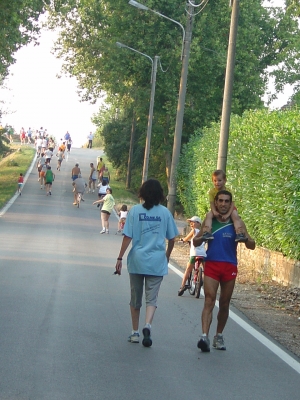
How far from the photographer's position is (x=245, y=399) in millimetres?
7141

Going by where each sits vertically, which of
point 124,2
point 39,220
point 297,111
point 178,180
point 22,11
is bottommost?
point 39,220

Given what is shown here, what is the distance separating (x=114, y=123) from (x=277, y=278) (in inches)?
1899

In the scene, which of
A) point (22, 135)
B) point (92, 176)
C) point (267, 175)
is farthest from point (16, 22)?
point (22, 135)

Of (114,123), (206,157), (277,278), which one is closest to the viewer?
(277,278)

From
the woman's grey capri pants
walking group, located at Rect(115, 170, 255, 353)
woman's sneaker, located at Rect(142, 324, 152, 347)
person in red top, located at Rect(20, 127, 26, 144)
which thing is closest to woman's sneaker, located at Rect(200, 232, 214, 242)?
walking group, located at Rect(115, 170, 255, 353)

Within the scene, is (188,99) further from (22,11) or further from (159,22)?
(22,11)

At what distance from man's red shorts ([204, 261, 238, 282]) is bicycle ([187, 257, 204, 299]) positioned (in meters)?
4.37

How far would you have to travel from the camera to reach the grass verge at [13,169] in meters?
46.1

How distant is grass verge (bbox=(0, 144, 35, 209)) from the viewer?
151 ft

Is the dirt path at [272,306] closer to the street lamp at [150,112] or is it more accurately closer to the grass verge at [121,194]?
the street lamp at [150,112]

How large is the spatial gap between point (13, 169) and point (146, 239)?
173 ft

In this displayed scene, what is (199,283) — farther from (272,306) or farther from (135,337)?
(135,337)

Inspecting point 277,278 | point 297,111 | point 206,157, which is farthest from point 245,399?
point 206,157

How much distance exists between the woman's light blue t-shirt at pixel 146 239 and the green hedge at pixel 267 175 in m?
5.55
